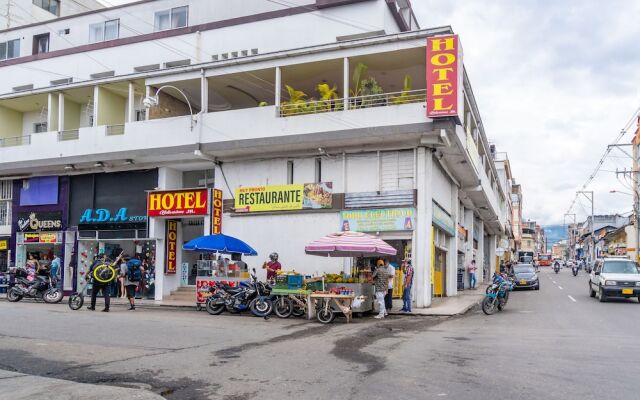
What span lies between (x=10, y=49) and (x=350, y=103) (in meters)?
23.7

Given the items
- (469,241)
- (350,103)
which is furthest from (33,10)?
(469,241)

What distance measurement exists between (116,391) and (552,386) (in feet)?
18.2

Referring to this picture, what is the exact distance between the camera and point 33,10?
37.8 m

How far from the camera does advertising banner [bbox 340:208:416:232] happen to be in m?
20.6

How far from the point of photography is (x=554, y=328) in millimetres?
14656

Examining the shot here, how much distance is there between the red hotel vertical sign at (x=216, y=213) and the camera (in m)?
23.2

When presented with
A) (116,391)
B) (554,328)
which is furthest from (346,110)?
(116,391)

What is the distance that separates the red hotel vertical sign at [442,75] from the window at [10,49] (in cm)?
2619

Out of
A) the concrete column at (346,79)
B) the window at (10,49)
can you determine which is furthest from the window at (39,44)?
the concrete column at (346,79)

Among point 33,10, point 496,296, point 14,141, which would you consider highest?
point 33,10

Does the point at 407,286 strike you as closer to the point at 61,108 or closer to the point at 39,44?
the point at 61,108

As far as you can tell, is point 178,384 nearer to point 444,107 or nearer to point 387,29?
point 444,107

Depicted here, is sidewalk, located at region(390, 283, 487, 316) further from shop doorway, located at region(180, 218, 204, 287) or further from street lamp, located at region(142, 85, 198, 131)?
street lamp, located at region(142, 85, 198, 131)

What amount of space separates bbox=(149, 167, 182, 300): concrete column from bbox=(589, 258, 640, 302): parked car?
17700 mm
